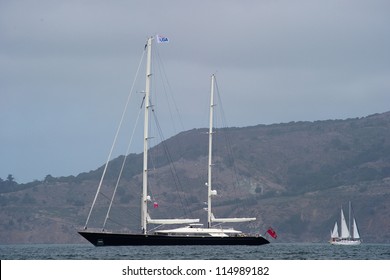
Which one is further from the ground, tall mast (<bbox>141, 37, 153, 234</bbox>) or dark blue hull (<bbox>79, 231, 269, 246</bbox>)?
tall mast (<bbox>141, 37, 153, 234</bbox>)

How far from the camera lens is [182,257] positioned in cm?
9994

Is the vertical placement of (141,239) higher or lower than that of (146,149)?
lower

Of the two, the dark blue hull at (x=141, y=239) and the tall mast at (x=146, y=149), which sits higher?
the tall mast at (x=146, y=149)

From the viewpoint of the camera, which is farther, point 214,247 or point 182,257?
point 214,247

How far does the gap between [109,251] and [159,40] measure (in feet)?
80.7

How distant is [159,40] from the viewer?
123 m
